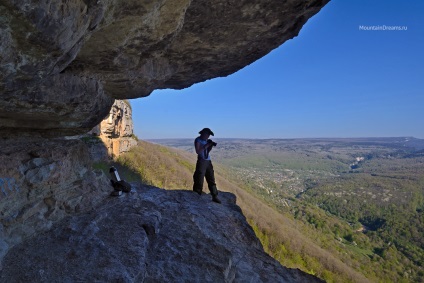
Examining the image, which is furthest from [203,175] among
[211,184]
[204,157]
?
[204,157]

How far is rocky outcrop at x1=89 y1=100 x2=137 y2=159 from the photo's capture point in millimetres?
22206

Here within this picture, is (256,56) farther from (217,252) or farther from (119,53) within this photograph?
(217,252)

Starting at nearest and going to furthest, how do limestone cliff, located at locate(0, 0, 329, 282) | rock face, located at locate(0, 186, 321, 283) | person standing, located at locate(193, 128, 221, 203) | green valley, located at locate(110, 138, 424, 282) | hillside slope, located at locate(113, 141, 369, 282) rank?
limestone cliff, located at locate(0, 0, 329, 282)
rock face, located at locate(0, 186, 321, 283)
person standing, located at locate(193, 128, 221, 203)
hillside slope, located at locate(113, 141, 369, 282)
green valley, located at locate(110, 138, 424, 282)

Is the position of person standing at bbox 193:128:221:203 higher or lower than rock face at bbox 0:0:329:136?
lower

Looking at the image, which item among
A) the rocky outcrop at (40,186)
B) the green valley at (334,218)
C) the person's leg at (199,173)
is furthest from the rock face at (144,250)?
the green valley at (334,218)

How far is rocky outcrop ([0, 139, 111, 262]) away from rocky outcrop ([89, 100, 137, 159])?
1439 cm

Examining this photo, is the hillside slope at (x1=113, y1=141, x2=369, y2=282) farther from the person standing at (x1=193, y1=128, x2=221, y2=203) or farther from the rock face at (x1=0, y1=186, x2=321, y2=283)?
the rock face at (x1=0, y1=186, x2=321, y2=283)

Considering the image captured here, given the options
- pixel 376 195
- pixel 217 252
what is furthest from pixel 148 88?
pixel 376 195

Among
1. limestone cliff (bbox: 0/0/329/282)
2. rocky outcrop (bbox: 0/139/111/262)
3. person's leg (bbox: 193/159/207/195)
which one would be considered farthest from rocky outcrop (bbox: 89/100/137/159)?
rocky outcrop (bbox: 0/139/111/262)

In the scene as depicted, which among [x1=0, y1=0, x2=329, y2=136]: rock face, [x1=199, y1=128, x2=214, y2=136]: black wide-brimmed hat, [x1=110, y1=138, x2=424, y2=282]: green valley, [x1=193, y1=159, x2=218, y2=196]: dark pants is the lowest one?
[x1=110, y1=138, x2=424, y2=282]: green valley

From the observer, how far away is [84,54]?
5.70 metres

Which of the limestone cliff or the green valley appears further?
the green valley

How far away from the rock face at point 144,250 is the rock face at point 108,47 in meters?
2.36

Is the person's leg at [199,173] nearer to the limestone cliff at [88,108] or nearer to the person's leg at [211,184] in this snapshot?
the person's leg at [211,184]
